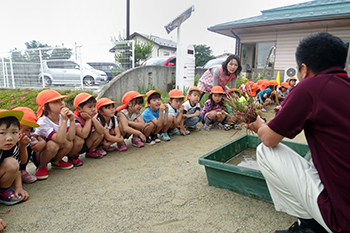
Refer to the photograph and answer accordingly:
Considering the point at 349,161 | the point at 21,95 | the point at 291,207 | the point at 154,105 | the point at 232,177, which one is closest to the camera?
the point at 349,161

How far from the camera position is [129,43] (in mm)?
7043

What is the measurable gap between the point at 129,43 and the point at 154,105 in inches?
159

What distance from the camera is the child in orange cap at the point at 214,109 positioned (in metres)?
4.46

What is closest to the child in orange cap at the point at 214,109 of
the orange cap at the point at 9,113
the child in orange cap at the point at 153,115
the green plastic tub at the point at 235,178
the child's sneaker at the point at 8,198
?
the child in orange cap at the point at 153,115

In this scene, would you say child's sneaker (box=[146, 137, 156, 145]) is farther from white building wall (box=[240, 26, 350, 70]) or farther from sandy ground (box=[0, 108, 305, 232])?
white building wall (box=[240, 26, 350, 70])

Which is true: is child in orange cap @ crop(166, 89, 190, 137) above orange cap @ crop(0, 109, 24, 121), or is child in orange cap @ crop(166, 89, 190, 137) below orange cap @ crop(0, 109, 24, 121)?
below

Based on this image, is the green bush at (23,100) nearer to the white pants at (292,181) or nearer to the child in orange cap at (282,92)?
the white pants at (292,181)

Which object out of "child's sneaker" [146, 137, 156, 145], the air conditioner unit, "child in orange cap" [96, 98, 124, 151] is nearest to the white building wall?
the air conditioner unit

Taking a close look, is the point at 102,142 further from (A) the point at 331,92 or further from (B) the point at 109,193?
(A) the point at 331,92

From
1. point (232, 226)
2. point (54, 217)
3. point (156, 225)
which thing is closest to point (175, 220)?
point (156, 225)

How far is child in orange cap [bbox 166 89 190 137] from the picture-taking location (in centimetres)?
397

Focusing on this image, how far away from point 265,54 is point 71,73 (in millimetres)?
8231

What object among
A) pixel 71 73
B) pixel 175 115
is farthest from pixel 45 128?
pixel 71 73

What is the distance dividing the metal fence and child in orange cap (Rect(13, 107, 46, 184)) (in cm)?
501
